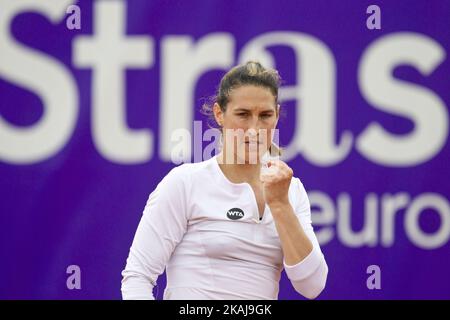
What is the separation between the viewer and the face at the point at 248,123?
2.18 meters

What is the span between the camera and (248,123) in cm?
219

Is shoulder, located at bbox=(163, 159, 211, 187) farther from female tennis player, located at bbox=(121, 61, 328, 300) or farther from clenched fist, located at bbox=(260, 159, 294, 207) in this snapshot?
clenched fist, located at bbox=(260, 159, 294, 207)

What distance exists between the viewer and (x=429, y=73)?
3.35 metres

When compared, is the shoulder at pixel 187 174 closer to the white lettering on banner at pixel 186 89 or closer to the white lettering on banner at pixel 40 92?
the white lettering on banner at pixel 186 89

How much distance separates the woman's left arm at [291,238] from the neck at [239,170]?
112 millimetres

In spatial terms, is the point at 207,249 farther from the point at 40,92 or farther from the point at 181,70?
the point at 40,92

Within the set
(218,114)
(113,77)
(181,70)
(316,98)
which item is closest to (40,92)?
(113,77)

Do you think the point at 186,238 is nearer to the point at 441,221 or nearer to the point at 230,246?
the point at 230,246

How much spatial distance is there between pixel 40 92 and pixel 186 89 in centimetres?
57

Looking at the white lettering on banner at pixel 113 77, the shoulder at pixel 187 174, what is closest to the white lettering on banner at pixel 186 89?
the white lettering on banner at pixel 113 77

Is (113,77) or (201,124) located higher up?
(113,77)

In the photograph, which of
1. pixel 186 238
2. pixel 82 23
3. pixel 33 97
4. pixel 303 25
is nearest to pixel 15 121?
pixel 33 97

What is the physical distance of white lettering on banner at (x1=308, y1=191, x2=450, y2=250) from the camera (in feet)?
10.9

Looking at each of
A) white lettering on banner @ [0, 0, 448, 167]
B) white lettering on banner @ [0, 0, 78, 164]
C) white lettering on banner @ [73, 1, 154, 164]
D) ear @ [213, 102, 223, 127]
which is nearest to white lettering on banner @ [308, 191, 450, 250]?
white lettering on banner @ [0, 0, 448, 167]
